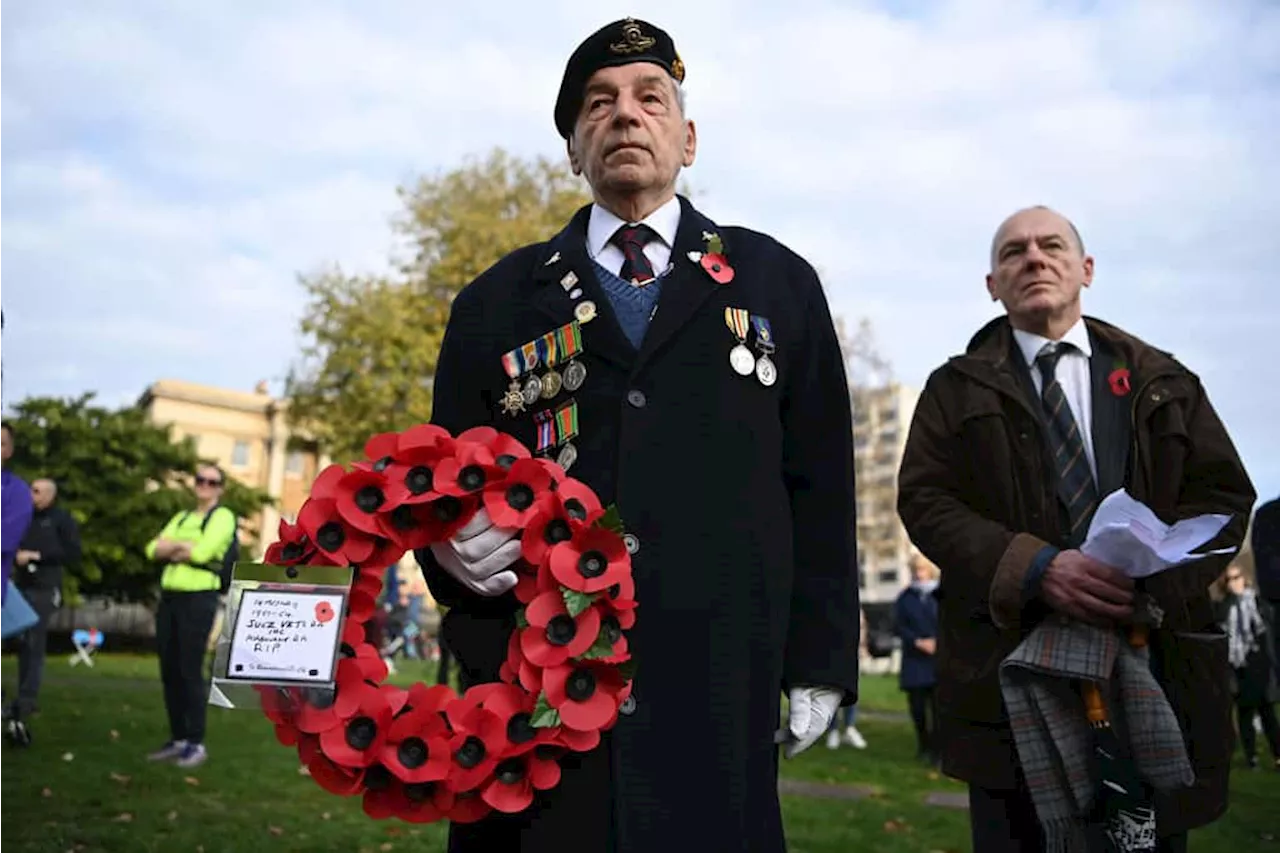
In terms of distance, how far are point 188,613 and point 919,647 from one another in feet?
24.5

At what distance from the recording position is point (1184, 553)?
2924 mm

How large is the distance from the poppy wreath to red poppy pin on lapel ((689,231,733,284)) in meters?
0.65

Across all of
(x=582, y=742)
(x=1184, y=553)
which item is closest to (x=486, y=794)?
(x=582, y=742)

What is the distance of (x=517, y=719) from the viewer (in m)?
2.27

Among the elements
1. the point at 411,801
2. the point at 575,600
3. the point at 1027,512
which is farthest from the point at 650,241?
the point at 1027,512

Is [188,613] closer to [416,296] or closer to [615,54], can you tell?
[615,54]

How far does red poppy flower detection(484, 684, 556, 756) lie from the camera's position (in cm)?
224

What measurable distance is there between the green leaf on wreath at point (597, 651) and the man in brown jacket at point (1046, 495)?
5.01ft

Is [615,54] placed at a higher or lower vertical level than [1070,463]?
higher

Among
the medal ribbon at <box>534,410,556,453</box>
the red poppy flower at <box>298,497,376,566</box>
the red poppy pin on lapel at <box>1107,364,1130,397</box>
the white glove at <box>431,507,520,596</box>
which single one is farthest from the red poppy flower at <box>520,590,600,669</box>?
the red poppy pin on lapel at <box>1107,364,1130,397</box>

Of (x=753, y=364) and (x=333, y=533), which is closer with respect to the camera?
(x=333, y=533)

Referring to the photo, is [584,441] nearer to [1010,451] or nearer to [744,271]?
[744,271]

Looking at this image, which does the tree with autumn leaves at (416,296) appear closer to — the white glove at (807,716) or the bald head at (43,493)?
the bald head at (43,493)

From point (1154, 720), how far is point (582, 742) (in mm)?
1711
